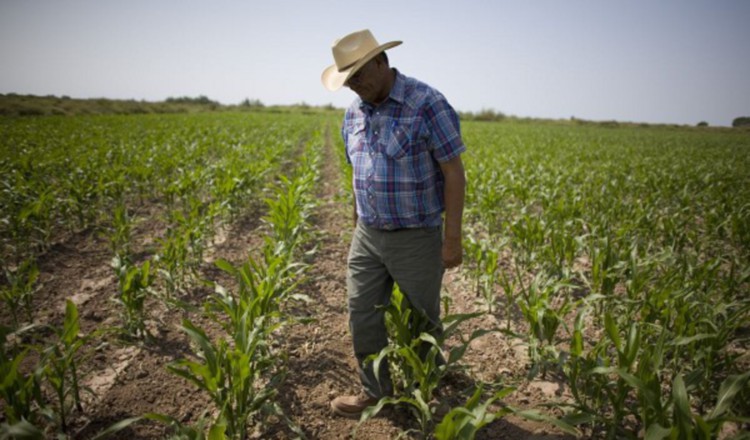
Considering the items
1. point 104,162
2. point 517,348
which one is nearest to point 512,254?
point 517,348

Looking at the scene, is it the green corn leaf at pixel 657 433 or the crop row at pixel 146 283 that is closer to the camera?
the green corn leaf at pixel 657 433

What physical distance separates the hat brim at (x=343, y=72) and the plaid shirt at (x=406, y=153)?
0.52ft

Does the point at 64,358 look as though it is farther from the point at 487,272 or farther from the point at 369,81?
the point at 487,272

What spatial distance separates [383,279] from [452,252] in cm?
43

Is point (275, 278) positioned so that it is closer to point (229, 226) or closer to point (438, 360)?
point (438, 360)

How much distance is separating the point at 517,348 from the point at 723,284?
167cm

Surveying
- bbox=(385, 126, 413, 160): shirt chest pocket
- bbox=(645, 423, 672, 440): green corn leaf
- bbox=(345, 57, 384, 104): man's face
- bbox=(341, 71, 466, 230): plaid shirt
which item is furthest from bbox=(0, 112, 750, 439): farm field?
bbox=(345, 57, 384, 104): man's face

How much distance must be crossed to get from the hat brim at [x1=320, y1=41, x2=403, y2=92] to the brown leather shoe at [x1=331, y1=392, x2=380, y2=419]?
70.5 inches

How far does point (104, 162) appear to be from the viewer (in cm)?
739

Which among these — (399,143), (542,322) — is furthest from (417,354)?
(399,143)

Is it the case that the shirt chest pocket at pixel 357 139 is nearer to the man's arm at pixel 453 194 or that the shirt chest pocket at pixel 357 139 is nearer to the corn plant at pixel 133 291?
the man's arm at pixel 453 194

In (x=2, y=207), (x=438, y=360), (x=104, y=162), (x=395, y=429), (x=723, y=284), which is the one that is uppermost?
(x=104, y=162)

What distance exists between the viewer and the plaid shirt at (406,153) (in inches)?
71.7

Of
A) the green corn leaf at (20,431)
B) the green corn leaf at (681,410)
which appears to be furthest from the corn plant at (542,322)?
the green corn leaf at (20,431)
